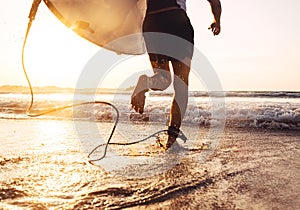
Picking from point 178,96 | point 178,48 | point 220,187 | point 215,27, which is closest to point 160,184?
point 220,187

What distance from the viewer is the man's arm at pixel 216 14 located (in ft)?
9.75

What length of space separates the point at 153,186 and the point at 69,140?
1.96m

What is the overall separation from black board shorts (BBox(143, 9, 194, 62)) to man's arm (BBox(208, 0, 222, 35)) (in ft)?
0.88

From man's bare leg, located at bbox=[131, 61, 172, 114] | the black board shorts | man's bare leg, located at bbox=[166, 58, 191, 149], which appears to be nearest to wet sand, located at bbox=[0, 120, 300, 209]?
man's bare leg, located at bbox=[166, 58, 191, 149]

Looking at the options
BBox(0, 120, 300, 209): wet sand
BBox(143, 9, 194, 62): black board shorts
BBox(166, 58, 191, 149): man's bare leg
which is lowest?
BBox(0, 120, 300, 209): wet sand

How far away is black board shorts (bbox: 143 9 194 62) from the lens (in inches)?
110

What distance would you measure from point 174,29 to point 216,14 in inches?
18.0

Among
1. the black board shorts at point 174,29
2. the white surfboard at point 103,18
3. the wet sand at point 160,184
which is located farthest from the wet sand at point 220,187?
the white surfboard at point 103,18

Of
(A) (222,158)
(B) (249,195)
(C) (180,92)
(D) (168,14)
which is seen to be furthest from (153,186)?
(D) (168,14)

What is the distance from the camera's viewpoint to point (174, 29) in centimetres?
279

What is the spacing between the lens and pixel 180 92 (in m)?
2.90

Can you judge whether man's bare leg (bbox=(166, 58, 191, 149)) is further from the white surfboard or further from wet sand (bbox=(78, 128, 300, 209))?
the white surfboard

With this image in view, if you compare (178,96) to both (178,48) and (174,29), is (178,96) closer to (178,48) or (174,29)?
(178,48)

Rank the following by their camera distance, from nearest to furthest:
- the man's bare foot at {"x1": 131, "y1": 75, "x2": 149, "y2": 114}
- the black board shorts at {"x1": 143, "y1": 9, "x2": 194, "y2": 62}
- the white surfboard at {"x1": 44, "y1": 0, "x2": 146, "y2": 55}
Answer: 1. the man's bare foot at {"x1": 131, "y1": 75, "x2": 149, "y2": 114}
2. the black board shorts at {"x1": 143, "y1": 9, "x2": 194, "y2": 62}
3. the white surfboard at {"x1": 44, "y1": 0, "x2": 146, "y2": 55}
